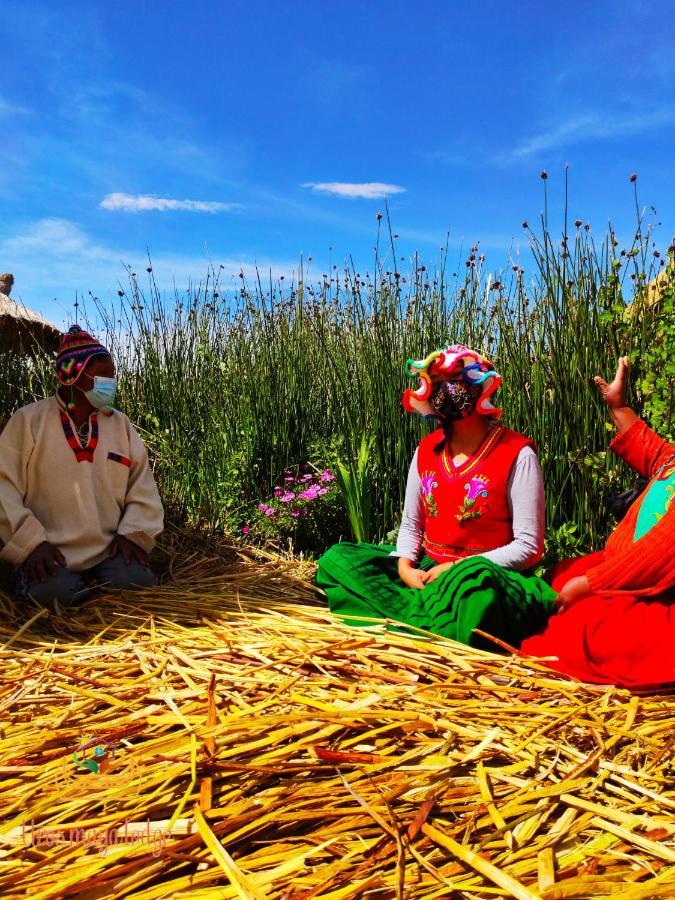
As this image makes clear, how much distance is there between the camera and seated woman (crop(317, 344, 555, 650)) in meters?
2.73

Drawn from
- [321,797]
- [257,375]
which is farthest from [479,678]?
[257,375]

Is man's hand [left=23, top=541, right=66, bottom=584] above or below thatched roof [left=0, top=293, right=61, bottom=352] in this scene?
below

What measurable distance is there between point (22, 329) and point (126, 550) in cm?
304

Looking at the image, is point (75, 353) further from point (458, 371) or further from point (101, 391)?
point (458, 371)

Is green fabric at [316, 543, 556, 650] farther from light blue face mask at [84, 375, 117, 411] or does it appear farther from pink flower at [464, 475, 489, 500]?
light blue face mask at [84, 375, 117, 411]

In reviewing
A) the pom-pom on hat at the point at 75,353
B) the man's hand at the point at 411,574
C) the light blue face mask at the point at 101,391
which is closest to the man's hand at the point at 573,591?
the man's hand at the point at 411,574

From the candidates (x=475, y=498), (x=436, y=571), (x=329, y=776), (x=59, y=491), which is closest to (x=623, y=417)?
(x=475, y=498)

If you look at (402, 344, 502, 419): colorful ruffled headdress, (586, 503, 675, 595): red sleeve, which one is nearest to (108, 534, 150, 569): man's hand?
(402, 344, 502, 419): colorful ruffled headdress

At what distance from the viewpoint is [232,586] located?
3.81 m

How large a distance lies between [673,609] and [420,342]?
2236 mm

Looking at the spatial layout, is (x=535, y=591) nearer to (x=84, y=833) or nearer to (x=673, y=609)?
(x=673, y=609)

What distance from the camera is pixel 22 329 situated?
586 cm

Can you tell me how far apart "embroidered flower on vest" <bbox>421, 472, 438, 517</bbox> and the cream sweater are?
4.34ft

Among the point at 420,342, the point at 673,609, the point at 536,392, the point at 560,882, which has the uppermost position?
the point at 420,342
